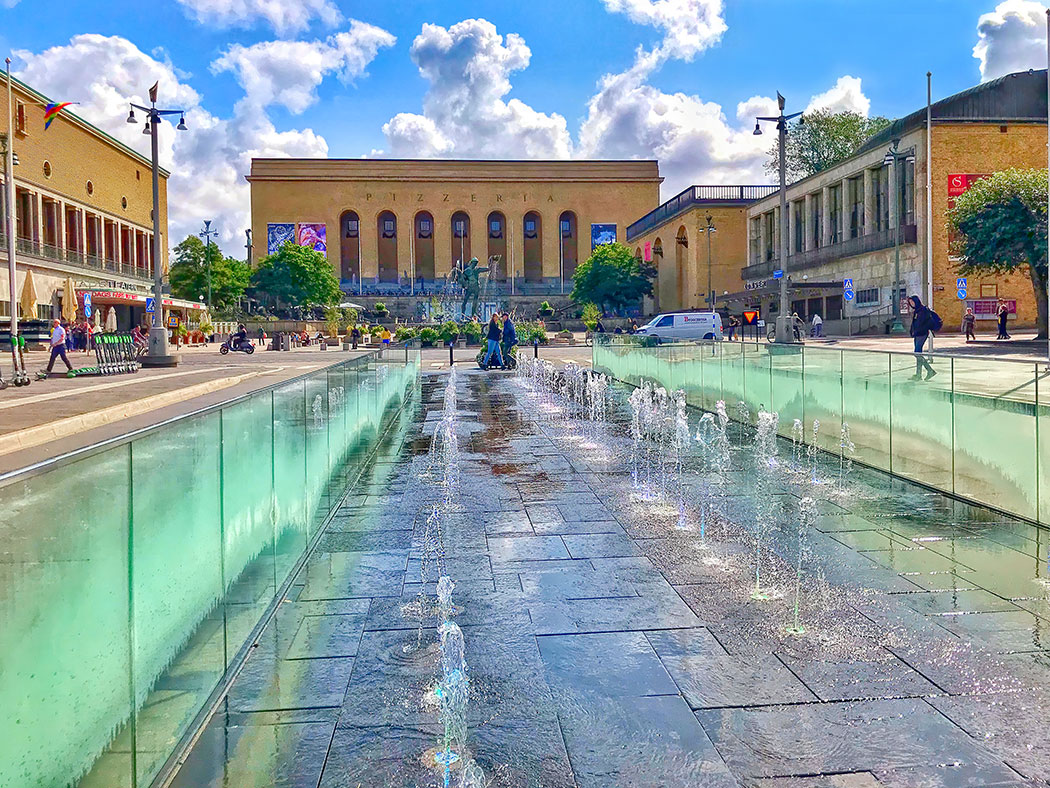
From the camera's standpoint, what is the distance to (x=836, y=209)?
59156 mm

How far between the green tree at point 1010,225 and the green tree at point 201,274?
58739mm

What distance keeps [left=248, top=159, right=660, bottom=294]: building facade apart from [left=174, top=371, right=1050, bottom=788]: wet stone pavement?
3632 inches

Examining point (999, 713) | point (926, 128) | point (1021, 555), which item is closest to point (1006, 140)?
point (926, 128)

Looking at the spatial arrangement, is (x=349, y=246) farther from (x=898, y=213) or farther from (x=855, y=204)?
(x=898, y=213)

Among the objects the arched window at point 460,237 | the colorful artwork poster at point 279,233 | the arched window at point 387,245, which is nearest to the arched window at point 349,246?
the arched window at point 387,245

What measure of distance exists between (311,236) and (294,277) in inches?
509

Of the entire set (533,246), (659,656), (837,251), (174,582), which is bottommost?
(659,656)

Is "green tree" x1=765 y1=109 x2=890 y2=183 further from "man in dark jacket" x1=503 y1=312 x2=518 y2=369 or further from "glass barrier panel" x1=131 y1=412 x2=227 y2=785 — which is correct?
"glass barrier panel" x1=131 y1=412 x2=227 y2=785

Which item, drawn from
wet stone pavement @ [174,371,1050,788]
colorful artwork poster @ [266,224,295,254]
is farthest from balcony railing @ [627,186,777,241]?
wet stone pavement @ [174,371,1050,788]

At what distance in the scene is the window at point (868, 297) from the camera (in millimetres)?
51019

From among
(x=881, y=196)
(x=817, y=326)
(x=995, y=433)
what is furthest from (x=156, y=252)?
(x=881, y=196)

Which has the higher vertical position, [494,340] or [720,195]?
[720,195]

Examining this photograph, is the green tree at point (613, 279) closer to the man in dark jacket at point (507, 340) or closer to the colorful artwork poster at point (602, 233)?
the colorful artwork poster at point (602, 233)

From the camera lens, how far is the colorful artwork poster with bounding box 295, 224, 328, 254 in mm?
90938
